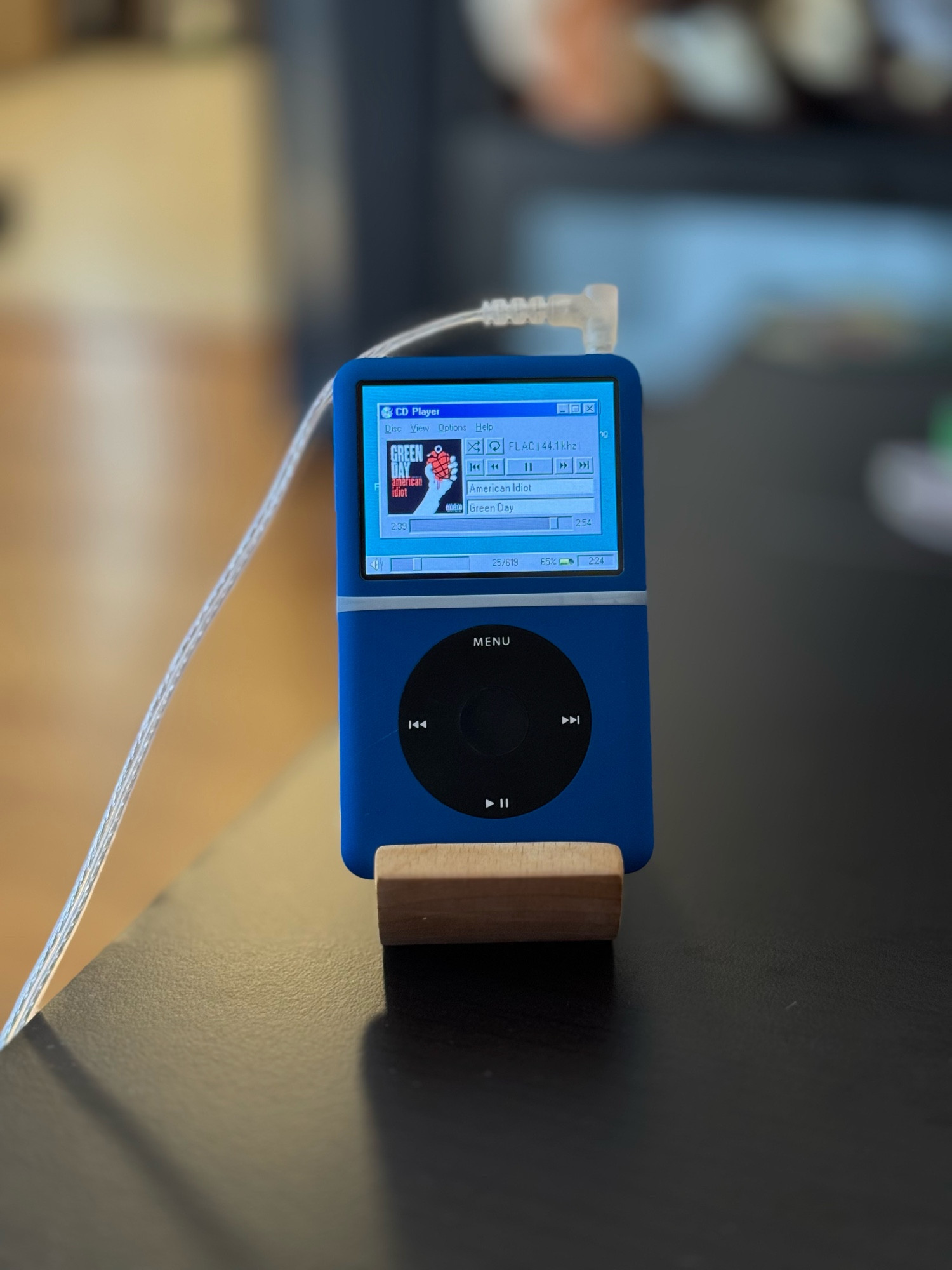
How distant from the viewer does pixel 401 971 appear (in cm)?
53

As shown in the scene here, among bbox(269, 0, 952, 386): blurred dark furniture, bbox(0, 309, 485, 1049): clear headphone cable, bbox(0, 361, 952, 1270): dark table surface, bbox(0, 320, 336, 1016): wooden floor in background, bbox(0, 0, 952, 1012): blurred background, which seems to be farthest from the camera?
bbox(269, 0, 952, 386): blurred dark furniture

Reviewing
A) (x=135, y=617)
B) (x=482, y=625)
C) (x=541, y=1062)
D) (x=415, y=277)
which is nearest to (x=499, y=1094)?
(x=541, y=1062)

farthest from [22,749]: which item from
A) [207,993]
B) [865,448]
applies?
[207,993]

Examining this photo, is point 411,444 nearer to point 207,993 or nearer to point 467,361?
point 467,361

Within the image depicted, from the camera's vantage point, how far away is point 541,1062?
1.57ft

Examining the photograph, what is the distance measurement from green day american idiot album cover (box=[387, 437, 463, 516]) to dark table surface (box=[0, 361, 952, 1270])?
178 mm

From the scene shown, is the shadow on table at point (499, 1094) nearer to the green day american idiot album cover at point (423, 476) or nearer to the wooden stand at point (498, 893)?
the wooden stand at point (498, 893)

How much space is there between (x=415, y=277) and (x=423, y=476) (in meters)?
2.56

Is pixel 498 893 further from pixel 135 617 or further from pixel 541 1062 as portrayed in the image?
pixel 135 617

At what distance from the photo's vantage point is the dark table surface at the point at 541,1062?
0.41m

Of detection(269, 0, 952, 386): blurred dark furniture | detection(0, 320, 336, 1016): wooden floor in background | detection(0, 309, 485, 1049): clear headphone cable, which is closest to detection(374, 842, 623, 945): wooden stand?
detection(0, 309, 485, 1049): clear headphone cable

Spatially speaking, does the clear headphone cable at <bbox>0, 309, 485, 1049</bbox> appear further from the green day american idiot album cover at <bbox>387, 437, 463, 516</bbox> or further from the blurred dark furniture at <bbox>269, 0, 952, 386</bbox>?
the blurred dark furniture at <bbox>269, 0, 952, 386</bbox>

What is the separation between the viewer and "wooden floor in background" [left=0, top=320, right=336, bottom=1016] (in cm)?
Answer: 176

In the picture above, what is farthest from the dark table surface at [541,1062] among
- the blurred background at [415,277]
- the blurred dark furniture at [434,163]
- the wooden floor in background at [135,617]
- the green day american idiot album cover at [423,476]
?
the blurred dark furniture at [434,163]
